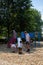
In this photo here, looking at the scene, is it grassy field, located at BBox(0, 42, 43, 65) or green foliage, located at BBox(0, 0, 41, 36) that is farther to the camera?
green foliage, located at BBox(0, 0, 41, 36)

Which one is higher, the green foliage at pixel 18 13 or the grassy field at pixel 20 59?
the green foliage at pixel 18 13

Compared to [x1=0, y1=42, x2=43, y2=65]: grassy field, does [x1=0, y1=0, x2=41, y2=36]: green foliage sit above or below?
above

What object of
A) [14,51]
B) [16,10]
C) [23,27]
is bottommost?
[14,51]

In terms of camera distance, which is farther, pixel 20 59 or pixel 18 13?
pixel 18 13

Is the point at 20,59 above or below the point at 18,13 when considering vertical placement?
below

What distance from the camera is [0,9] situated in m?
33.8

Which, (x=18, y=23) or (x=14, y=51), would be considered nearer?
(x=14, y=51)

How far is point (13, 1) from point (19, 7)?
1157mm

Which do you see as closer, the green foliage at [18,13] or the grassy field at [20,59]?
the grassy field at [20,59]

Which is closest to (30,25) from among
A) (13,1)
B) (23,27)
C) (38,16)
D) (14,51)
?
(23,27)

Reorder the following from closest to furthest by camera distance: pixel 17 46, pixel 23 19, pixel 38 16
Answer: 1. pixel 17 46
2. pixel 23 19
3. pixel 38 16

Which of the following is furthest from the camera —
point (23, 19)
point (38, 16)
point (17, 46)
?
point (38, 16)

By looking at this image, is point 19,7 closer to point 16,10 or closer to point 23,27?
point 16,10

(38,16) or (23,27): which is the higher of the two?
(38,16)
